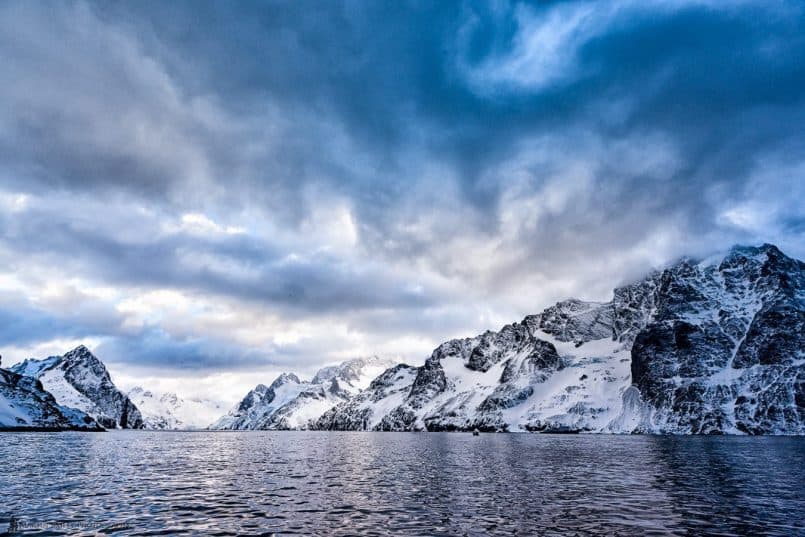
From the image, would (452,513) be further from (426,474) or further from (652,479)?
(652,479)

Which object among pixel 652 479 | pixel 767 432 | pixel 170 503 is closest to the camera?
pixel 170 503

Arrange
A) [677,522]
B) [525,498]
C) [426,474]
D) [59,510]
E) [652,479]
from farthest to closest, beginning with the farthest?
1. [426,474]
2. [652,479]
3. [525,498]
4. [59,510]
5. [677,522]

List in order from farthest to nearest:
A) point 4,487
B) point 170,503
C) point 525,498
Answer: point 4,487, point 525,498, point 170,503

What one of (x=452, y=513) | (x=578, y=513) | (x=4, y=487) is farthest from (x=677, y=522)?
(x=4, y=487)

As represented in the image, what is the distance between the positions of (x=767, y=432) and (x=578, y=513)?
22305 centimetres

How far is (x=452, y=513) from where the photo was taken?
3262cm

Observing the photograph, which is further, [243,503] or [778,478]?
[778,478]

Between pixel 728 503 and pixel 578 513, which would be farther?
pixel 728 503

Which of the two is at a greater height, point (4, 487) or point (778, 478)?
point (4, 487)

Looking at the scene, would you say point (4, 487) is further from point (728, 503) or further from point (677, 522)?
point (728, 503)

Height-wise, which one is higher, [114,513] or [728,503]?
[114,513]

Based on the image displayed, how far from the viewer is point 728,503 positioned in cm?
3641

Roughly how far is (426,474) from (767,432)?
20887 cm

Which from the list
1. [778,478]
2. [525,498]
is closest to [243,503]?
[525,498]
